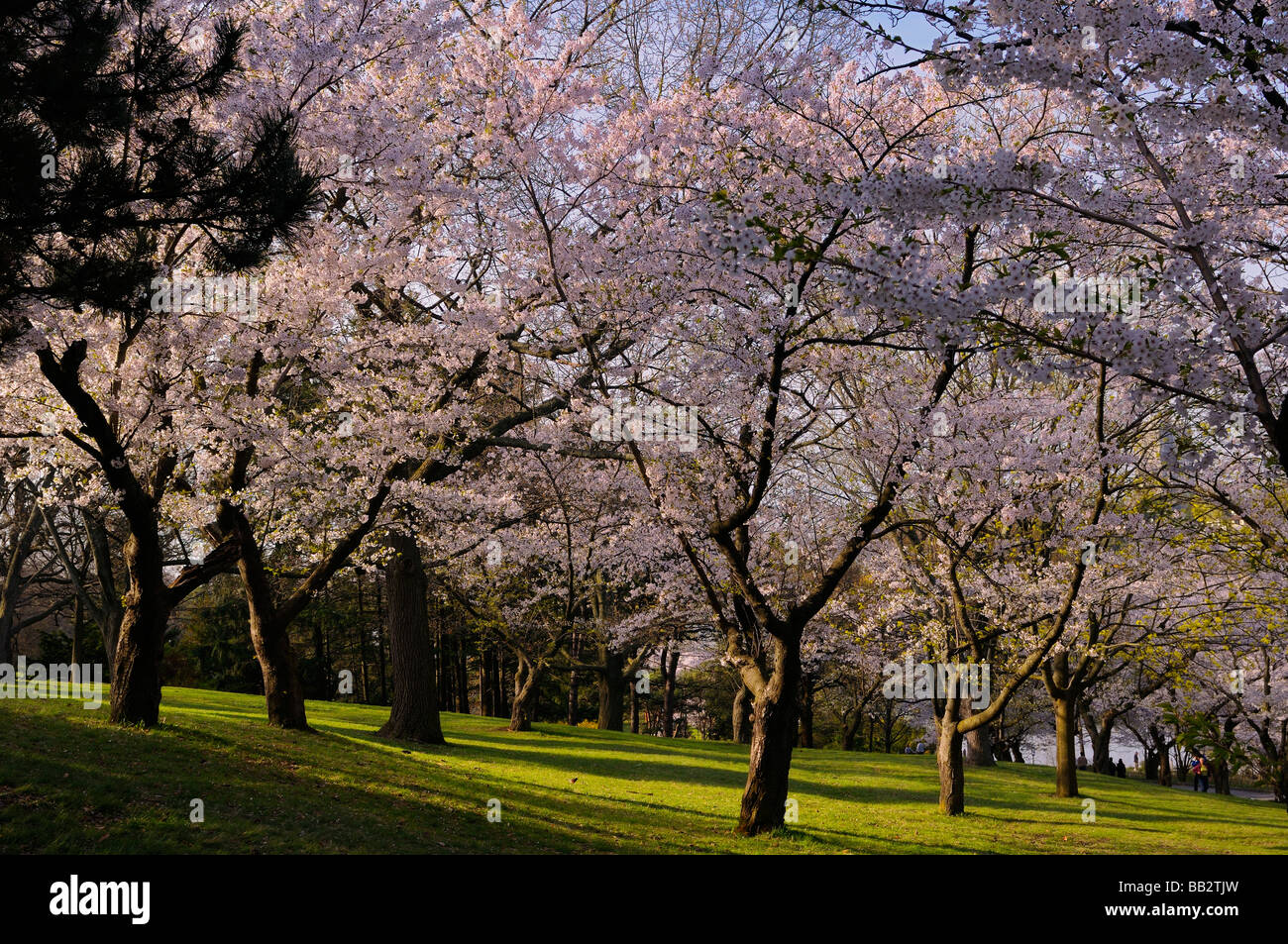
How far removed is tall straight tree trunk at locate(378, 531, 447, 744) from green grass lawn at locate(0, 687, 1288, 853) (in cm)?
90

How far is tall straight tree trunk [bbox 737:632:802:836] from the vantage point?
977 centimetres

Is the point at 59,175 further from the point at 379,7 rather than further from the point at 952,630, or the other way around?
the point at 952,630

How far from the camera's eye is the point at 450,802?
10.2m

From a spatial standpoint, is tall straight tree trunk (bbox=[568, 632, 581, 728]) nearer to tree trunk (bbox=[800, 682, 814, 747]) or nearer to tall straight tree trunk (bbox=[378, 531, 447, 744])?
tree trunk (bbox=[800, 682, 814, 747])

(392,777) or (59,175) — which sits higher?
(59,175)

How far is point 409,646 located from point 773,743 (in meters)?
8.94

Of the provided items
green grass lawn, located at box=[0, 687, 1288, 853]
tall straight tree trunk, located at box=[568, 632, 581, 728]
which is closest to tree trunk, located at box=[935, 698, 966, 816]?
green grass lawn, located at box=[0, 687, 1288, 853]

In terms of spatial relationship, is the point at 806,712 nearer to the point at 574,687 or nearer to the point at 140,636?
the point at 574,687

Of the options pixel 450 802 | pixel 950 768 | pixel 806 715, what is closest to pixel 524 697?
pixel 950 768

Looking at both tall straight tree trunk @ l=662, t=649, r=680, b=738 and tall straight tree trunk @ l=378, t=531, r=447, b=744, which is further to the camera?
tall straight tree trunk @ l=662, t=649, r=680, b=738

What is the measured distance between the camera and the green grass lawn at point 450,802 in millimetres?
7312
